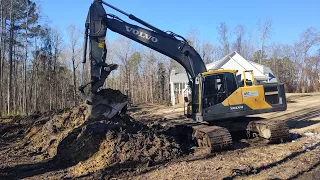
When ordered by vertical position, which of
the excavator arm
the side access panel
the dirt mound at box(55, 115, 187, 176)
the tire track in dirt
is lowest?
the tire track in dirt

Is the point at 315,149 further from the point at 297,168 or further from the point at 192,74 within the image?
the point at 192,74

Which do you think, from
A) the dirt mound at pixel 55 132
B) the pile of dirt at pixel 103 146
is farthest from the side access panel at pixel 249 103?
the dirt mound at pixel 55 132

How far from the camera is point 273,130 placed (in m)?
9.55

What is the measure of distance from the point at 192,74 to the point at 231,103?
178cm

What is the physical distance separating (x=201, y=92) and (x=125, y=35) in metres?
3.26

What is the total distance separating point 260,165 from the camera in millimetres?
7152

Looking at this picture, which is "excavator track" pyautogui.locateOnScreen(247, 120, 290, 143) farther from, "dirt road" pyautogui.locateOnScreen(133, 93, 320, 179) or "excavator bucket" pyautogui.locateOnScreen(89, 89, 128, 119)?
"excavator bucket" pyautogui.locateOnScreen(89, 89, 128, 119)

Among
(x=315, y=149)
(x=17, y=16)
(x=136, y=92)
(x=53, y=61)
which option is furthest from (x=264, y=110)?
(x=136, y=92)

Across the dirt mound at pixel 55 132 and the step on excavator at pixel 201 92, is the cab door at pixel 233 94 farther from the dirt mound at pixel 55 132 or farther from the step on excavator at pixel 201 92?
the dirt mound at pixel 55 132

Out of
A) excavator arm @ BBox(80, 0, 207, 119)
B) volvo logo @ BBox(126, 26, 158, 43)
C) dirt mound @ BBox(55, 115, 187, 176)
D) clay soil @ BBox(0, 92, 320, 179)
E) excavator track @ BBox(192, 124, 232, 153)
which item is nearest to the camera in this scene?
clay soil @ BBox(0, 92, 320, 179)

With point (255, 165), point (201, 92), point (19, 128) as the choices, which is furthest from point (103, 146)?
point (19, 128)

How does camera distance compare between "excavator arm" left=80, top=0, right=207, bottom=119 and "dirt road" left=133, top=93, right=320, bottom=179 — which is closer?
"dirt road" left=133, top=93, right=320, bottom=179

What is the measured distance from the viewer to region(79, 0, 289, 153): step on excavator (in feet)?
31.4

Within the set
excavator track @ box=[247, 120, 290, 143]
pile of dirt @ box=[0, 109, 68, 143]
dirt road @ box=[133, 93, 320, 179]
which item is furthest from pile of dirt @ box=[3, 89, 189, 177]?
pile of dirt @ box=[0, 109, 68, 143]
